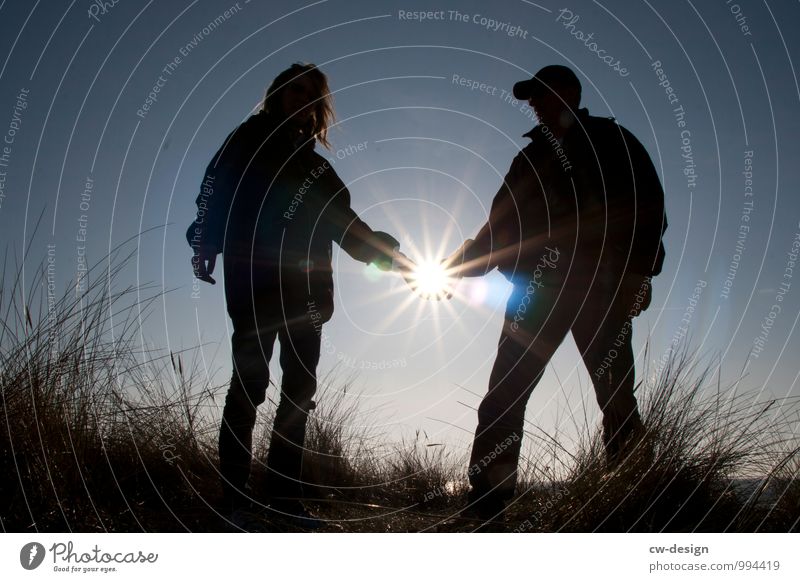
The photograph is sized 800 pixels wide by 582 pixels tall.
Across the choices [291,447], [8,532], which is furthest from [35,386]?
[291,447]

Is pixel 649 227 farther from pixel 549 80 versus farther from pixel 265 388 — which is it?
pixel 265 388

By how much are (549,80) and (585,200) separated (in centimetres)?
85

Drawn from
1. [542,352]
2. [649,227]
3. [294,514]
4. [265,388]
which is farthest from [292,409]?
[649,227]

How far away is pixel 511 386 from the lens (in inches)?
161

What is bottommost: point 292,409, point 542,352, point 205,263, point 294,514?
point 294,514

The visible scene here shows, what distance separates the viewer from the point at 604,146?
14.1 ft

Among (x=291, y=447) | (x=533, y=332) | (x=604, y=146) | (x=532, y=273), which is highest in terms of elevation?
(x=604, y=146)

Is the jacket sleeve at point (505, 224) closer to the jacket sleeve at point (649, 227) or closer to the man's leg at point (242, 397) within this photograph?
the jacket sleeve at point (649, 227)

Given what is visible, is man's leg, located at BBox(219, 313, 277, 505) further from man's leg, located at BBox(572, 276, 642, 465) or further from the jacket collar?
the jacket collar

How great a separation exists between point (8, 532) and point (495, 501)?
252 cm

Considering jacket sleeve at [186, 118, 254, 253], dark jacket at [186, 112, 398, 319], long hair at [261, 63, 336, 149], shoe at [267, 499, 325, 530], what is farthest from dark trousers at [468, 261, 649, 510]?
jacket sleeve at [186, 118, 254, 253]

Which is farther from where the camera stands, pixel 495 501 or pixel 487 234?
pixel 487 234

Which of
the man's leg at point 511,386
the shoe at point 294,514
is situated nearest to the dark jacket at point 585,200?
the man's leg at point 511,386
